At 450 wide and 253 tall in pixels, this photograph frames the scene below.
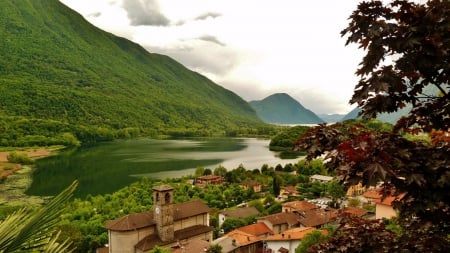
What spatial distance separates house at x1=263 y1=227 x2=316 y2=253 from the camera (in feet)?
78.2

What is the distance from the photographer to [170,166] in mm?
70000

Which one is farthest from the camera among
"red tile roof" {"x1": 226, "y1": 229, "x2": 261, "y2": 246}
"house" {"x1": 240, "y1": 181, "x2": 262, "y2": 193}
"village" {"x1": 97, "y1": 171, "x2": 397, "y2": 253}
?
"house" {"x1": 240, "y1": 181, "x2": 262, "y2": 193}

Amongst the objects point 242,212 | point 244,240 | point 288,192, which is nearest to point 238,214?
point 242,212

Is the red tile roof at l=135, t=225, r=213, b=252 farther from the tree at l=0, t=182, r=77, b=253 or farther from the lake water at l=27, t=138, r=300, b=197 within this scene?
the tree at l=0, t=182, r=77, b=253

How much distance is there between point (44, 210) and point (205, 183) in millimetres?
52262

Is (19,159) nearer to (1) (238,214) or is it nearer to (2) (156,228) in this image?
(1) (238,214)

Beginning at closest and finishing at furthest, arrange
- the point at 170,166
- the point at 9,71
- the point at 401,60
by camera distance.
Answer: the point at 401,60, the point at 170,166, the point at 9,71

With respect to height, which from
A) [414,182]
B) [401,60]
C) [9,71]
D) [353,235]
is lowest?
[353,235]

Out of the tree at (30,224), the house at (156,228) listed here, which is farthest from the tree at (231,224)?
the tree at (30,224)

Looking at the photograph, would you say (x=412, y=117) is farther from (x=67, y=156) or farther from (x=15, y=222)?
(x=67, y=156)

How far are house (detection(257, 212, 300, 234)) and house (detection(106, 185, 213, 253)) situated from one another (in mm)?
5139

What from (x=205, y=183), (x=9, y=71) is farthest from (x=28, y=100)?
(x=205, y=183)

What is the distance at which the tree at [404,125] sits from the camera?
8.95ft

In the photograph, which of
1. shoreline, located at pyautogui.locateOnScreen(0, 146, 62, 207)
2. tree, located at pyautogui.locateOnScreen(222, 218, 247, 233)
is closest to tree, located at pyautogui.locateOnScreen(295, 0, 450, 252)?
tree, located at pyautogui.locateOnScreen(222, 218, 247, 233)
